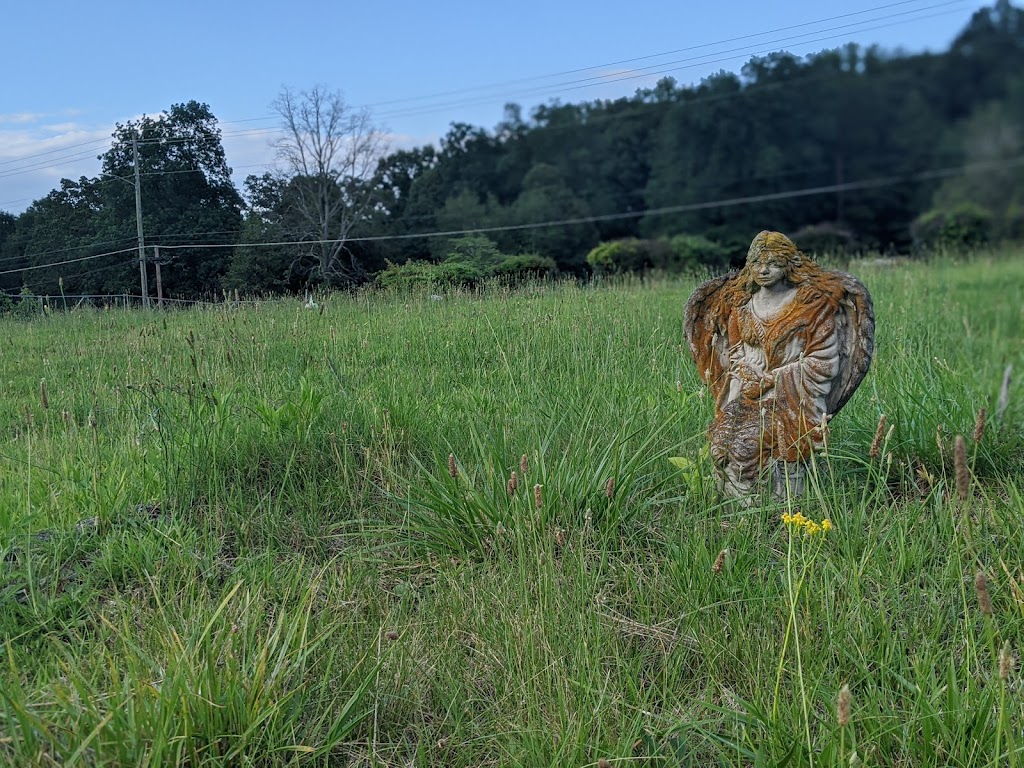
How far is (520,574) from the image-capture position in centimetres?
268

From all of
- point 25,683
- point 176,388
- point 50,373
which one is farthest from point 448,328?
point 25,683

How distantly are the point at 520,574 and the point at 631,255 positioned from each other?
80.8 inches

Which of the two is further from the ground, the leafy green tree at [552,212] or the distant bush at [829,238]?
the leafy green tree at [552,212]

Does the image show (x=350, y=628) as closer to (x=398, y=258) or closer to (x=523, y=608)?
(x=523, y=608)

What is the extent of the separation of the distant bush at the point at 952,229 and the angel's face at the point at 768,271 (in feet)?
10.1

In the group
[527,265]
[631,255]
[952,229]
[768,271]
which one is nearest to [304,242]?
[527,265]

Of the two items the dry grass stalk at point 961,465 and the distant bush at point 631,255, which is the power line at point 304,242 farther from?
the dry grass stalk at point 961,465

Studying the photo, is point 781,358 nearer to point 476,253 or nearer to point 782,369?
point 782,369

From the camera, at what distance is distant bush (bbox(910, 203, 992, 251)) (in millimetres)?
541

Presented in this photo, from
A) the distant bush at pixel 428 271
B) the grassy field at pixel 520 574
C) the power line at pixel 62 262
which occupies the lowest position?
the grassy field at pixel 520 574

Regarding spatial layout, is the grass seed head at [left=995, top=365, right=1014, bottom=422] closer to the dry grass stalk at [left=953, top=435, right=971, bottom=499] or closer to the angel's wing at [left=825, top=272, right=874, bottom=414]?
the dry grass stalk at [left=953, top=435, right=971, bottom=499]

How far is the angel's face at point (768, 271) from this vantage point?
3518 millimetres

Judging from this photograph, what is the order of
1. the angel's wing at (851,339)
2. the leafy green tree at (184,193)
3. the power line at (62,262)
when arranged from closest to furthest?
the leafy green tree at (184,193) → the power line at (62,262) → the angel's wing at (851,339)

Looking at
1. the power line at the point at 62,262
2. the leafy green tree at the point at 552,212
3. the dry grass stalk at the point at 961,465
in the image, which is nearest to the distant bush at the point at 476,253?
the leafy green tree at the point at 552,212
